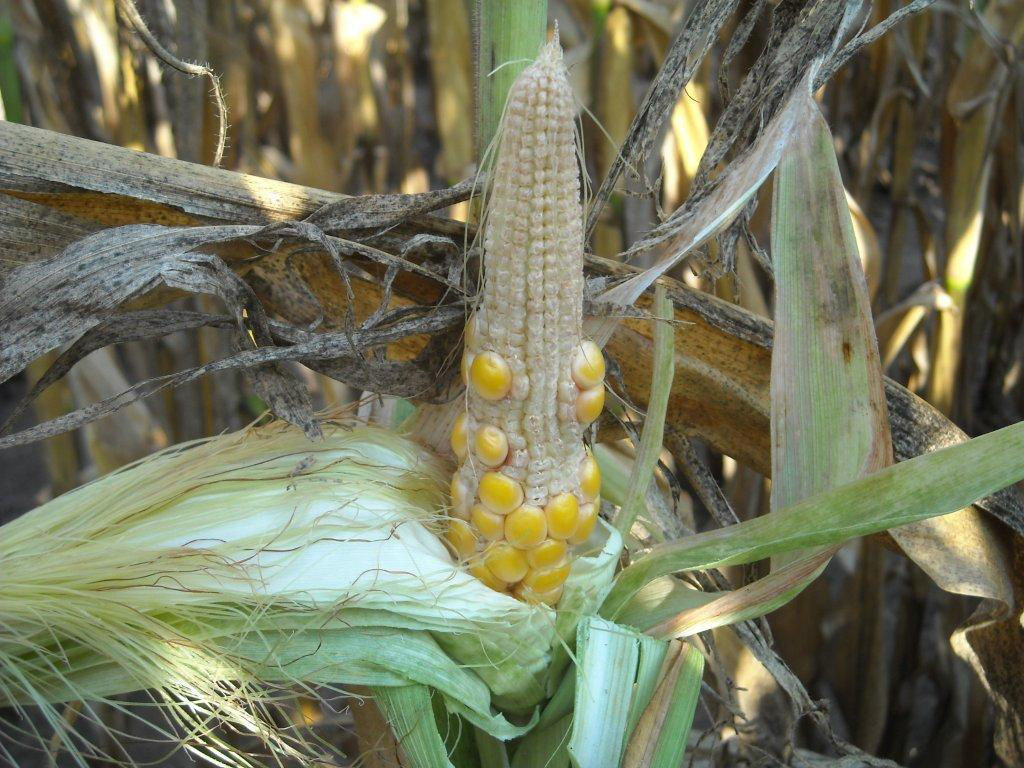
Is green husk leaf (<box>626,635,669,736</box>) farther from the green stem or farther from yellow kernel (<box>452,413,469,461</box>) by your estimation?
the green stem

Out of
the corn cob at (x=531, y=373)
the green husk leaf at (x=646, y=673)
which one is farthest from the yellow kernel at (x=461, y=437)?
the green husk leaf at (x=646, y=673)

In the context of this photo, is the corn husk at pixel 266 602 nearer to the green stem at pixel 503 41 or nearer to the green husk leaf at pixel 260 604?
the green husk leaf at pixel 260 604

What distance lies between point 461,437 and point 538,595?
0.15 metres

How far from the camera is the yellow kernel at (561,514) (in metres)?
0.75

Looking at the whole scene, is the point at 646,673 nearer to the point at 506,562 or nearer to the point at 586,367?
the point at 506,562

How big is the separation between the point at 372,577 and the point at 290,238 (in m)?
0.30

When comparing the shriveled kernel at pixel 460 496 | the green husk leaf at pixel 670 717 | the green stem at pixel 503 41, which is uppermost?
the green stem at pixel 503 41

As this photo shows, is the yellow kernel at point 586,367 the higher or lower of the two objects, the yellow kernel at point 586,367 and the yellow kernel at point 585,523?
the higher

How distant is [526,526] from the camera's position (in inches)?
29.2

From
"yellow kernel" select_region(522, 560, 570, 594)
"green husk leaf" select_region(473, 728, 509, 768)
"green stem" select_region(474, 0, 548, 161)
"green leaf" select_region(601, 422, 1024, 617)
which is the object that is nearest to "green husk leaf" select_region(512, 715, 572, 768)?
"green husk leaf" select_region(473, 728, 509, 768)

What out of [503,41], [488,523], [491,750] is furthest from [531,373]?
[491,750]

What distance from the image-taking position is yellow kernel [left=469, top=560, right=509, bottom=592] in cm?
77

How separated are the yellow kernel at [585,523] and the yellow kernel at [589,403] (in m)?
0.08

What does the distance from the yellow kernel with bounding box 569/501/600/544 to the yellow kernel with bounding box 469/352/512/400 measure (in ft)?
0.44
